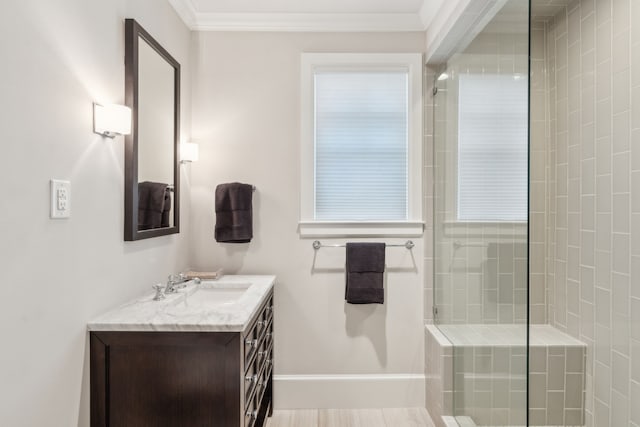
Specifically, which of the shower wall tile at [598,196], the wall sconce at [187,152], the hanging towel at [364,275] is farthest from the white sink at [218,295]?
the shower wall tile at [598,196]

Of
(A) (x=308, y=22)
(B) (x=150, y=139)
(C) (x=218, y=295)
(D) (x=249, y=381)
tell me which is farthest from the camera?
(A) (x=308, y=22)

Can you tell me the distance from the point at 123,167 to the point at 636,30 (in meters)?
2.50

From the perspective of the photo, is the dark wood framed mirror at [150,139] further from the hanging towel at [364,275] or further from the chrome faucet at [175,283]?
the hanging towel at [364,275]

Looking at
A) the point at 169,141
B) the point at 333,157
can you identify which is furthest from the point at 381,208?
the point at 169,141

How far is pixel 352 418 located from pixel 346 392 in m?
0.16

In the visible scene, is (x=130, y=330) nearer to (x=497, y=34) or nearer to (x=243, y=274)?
(x=243, y=274)

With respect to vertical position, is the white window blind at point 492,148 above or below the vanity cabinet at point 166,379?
above

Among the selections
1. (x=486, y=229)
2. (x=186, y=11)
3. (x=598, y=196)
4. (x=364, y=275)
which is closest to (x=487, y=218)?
(x=486, y=229)

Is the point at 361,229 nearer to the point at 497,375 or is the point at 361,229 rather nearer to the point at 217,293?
the point at 217,293

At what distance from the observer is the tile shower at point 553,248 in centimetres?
162

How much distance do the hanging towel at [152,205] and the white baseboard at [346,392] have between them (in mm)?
1330

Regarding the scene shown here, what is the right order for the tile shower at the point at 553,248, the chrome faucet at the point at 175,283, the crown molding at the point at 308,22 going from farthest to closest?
the crown molding at the point at 308,22, the chrome faucet at the point at 175,283, the tile shower at the point at 553,248

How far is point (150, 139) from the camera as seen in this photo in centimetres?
191

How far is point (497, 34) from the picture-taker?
1.65 meters
